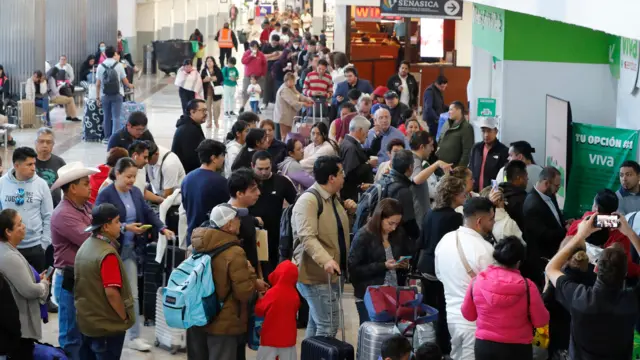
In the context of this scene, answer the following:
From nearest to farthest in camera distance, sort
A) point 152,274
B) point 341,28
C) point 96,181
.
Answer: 1. point 152,274
2. point 96,181
3. point 341,28

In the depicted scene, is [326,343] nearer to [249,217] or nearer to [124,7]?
[249,217]

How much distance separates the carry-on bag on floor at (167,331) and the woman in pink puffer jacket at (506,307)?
3216mm

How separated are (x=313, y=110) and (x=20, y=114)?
780 cm

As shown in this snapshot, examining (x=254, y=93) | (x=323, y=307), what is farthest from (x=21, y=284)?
(x=254, y=93)

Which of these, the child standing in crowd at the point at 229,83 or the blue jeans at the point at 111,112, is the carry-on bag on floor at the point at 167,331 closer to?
the blue jeans at the point at 111,112

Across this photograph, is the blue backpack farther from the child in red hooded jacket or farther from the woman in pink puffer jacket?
the woman in pink puffer jacket

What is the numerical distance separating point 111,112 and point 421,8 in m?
6.02

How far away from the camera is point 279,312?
7.32m

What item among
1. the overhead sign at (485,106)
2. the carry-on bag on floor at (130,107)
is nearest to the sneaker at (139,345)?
the overhead sign at (485,106)

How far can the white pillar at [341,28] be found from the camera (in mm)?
29359

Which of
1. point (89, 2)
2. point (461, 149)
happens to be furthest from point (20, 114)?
point (461, 149)

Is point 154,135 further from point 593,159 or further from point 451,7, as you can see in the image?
point 593,159

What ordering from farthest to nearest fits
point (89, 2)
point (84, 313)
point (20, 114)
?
point (89, 2), point (20, 114), point (84, 313)

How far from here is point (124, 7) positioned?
38188mm
